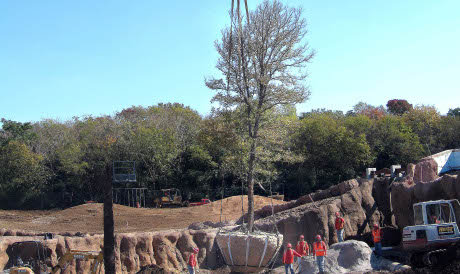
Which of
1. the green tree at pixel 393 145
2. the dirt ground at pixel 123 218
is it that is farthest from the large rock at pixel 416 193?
the green tree at pixel 393 145

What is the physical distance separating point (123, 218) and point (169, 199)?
751 centimetres

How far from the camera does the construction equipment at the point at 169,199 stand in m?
42.8

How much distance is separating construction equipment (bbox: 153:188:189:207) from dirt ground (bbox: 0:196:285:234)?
2.18m

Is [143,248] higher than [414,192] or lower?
lower

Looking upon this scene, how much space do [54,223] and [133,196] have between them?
1070cm

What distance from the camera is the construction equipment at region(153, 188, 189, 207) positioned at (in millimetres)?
42844

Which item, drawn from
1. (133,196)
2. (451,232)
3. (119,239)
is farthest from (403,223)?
(133,196)

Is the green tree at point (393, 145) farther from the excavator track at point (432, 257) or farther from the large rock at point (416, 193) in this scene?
the excavator track at point (432, 257)

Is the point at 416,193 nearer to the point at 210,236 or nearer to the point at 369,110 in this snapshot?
the point at 210,236

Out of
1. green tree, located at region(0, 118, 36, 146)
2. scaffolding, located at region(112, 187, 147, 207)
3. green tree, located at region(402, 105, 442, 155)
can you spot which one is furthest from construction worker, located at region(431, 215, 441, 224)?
green tree, located at region(0, 118, 36, 146)

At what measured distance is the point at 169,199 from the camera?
143 ft

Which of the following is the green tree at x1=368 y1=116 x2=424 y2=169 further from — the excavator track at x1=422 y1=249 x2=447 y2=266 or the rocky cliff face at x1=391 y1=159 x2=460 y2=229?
the excavator track at x1=422 y1=249 x2=447 y2=266

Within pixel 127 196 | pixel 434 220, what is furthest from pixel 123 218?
pixel 434 220

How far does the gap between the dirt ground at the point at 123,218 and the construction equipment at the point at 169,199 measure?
2.18 m
